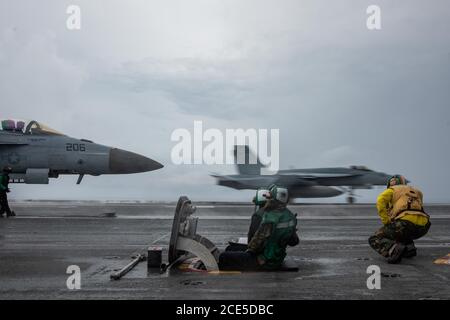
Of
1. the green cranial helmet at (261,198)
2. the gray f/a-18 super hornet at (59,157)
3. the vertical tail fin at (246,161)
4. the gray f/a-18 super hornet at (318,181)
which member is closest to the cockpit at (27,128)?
the gray f/a-18 super hornet at (59,157)

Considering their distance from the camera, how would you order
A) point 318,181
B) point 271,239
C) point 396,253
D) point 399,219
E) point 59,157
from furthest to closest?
1. point 318,181
2. point 59,157
3. point 399,219
4. point 396,253
5. point 271,239

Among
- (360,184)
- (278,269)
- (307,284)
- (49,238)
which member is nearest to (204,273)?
(278,269)

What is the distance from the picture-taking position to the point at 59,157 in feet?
79.3

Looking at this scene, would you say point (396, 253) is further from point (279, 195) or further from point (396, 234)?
point (279, 195)

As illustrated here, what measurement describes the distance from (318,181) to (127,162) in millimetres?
25992

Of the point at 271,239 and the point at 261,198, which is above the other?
the point at 261,198

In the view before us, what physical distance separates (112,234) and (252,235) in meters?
7.43

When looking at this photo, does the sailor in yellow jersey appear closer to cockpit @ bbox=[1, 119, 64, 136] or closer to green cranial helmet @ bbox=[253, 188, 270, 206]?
green cranial helmet @ bbox=[253, 188, 270, 206]

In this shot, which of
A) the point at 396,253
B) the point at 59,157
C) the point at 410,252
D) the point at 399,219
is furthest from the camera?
the point at 59,157

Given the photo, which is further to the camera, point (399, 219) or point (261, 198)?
point (399, 219)

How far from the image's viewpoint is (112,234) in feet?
50.5

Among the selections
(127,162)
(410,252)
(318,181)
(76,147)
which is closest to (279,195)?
(410,252)

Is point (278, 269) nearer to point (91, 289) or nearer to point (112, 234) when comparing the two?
point (91, 289)

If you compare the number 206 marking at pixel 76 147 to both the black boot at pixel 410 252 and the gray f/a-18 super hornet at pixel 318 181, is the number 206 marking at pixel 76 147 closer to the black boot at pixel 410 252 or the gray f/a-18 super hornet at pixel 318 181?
the black boot at pixel 410 252
